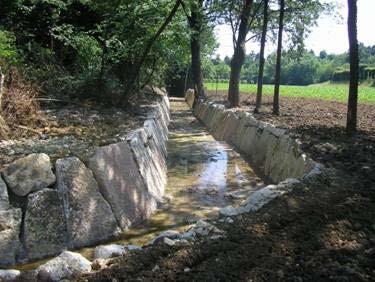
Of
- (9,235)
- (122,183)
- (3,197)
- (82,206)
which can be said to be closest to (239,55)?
(122,183)

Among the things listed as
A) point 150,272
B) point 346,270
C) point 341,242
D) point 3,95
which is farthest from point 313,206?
point 3,95

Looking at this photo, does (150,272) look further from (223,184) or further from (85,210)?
(223,184)

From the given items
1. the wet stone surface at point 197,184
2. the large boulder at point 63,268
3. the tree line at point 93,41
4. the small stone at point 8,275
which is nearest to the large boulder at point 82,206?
the wet stone surface at point 197,184

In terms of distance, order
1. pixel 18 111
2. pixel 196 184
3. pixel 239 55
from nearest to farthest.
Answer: pixel 18 111 < pixel 196 184 < pixel 239 55

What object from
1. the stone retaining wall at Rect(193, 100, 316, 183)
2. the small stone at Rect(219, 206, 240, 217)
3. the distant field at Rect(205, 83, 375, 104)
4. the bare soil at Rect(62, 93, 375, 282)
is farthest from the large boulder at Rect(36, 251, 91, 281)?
the distant field at Rect(205, 83, 375, 104)

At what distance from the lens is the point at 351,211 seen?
5441 mm

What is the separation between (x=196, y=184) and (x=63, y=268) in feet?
18.0

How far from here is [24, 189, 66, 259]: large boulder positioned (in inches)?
229

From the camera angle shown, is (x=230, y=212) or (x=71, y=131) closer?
(x=230, y=212)

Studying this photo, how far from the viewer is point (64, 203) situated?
20.2 ft

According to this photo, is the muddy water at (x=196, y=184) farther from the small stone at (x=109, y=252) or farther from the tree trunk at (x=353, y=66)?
A: the tree trunk at (x=353, y=66)

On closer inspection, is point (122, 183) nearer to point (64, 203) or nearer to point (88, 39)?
point (64, 203)

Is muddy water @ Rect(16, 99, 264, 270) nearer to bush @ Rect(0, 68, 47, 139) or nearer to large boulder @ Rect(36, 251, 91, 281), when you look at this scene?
large boulder @ Rect(36, 251, 91, 281)

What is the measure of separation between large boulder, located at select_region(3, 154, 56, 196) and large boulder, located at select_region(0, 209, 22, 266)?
0.32 m
